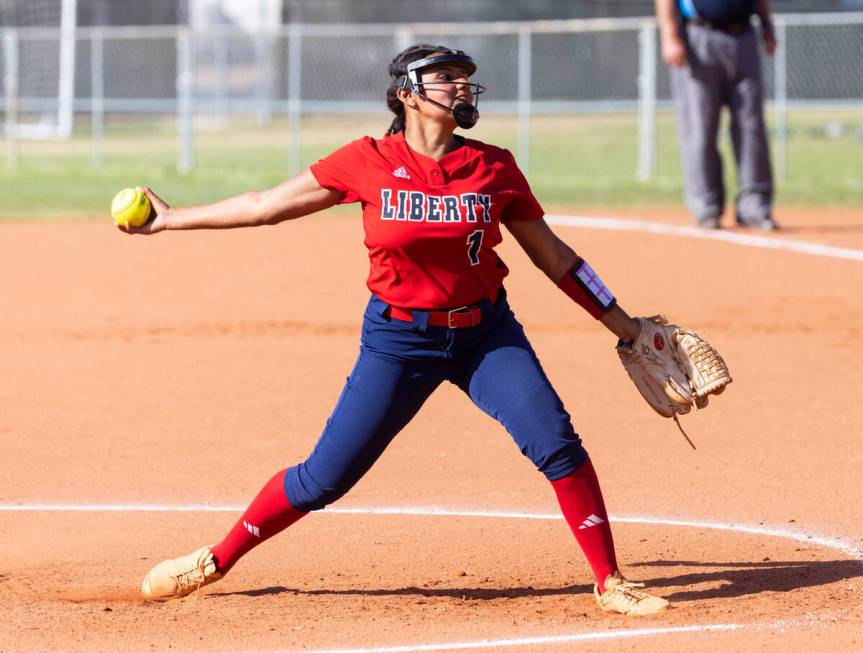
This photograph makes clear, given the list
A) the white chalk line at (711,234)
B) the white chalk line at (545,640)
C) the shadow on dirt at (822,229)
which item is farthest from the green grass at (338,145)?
the white chalk line at (545,640)

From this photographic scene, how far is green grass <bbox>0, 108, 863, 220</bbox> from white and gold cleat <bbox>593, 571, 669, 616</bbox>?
1207 centimetres

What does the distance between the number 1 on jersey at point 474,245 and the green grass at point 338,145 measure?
39.2 feet

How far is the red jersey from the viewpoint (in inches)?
196

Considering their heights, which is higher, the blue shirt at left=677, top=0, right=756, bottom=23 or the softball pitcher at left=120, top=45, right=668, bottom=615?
the blue shirt at left=677, top=0, right=756, bottom=23

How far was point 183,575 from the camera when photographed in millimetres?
5383

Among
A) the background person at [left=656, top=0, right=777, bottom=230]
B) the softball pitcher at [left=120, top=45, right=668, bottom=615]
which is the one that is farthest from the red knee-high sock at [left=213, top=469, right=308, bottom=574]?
the background person at [left=656, top=0, right=777, bottom=230]

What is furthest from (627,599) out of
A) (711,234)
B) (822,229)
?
(822,229)

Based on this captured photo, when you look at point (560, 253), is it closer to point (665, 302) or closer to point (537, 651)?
point (537, 651)

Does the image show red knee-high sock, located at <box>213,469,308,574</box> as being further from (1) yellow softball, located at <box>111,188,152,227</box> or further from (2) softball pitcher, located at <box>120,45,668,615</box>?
(1) yellow softball, located at <box>111,188,152,227</box>

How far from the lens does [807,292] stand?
12211 mm

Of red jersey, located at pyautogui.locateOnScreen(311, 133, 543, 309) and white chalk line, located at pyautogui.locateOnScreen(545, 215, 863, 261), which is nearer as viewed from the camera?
red jersey, located at pyautogui.locateOnScreen(311, 133, 543, 309)

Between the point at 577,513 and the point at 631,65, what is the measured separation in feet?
85.3

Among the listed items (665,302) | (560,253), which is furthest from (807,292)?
(560,253)

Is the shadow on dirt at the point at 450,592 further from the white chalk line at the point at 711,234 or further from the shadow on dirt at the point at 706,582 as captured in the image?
the white chalk line at the point at 711,234
